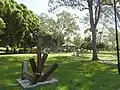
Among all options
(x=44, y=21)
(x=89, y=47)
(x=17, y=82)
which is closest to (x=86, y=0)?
(x=17, y=82)

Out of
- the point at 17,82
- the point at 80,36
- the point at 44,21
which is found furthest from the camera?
the point at 80,36

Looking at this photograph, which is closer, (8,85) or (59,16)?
(8,85)

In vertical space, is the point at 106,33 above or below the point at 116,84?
above

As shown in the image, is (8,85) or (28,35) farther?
(28,35)

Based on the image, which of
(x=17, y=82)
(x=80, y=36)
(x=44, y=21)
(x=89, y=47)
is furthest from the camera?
(x=80, y=36)

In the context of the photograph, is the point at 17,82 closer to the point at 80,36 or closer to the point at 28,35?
the point at 28,35

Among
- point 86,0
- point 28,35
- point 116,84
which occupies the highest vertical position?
point 86,0

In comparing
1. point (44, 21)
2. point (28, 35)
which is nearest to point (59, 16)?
point (44, 21)

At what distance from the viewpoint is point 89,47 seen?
183 feet

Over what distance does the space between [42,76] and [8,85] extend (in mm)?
1453

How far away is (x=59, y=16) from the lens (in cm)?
5766

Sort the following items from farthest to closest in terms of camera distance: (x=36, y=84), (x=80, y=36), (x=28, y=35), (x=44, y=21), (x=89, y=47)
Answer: (x=80, y=36), (x=44, y=21), (x=89, y=47), (x=28, y=35), (x=36, y=84)

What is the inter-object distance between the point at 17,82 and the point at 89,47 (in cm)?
4721

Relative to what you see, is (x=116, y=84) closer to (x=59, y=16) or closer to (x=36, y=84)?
(x=36, y=84)
